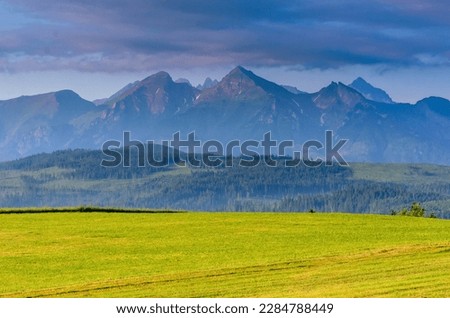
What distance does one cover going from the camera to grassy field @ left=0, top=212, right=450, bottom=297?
1667 inches

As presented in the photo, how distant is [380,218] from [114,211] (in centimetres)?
2967

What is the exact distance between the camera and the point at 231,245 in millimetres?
63500

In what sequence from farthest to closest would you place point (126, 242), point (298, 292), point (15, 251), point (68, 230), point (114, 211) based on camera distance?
point (114, 211)
point (68, 230)
point (126, 242)
point (15, 251)
point (298, 292)

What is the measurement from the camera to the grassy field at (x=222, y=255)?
42.3 m

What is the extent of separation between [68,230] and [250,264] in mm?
28276

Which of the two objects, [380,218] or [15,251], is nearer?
[15,251]

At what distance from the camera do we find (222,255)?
5734 cm

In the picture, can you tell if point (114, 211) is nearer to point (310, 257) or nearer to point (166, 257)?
point (166, 257)
